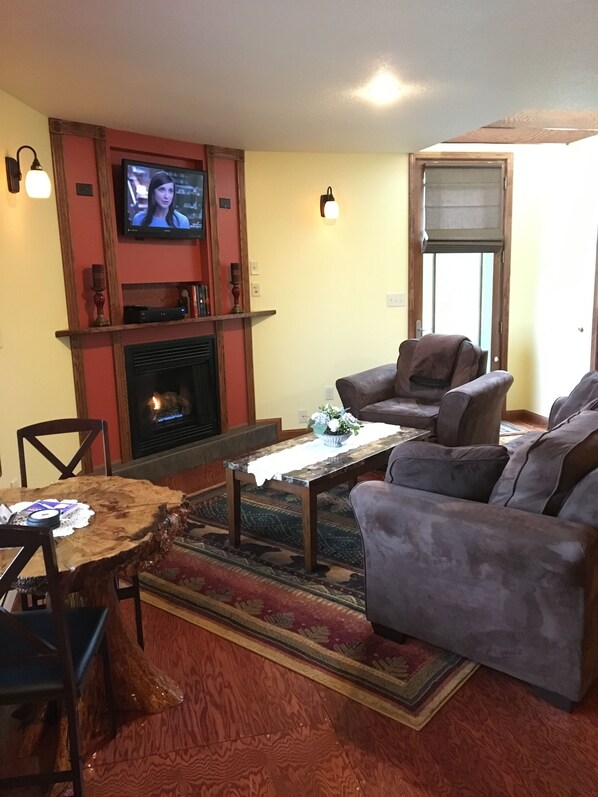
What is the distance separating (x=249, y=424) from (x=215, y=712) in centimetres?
362

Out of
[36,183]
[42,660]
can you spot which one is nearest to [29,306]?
[36,183]

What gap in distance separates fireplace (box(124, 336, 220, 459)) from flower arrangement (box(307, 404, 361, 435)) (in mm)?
1642

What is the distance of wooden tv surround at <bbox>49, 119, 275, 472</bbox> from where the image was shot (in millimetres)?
4293

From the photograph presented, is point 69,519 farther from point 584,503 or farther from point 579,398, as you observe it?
point 579,398

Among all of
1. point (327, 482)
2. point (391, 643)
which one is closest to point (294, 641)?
point (391, 643)

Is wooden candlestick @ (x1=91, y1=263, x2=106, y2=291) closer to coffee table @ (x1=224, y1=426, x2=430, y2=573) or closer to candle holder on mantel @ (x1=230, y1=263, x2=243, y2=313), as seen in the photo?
candle holder on mantel @ (x1=230, y1=263, x2=243, y2=313)

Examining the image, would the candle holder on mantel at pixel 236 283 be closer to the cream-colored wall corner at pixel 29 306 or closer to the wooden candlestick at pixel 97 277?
the wooden candlestick at pixel 97 277

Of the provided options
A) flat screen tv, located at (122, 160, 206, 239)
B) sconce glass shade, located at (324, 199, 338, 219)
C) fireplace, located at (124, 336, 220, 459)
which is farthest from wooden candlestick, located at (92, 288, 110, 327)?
sconce glass shade, located at (324, 199, 338, 219)

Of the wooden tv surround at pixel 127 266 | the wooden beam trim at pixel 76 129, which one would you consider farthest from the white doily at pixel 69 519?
the wooden beam trim at pixel 76 129

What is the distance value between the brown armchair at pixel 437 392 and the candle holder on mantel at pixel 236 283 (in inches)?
45.2

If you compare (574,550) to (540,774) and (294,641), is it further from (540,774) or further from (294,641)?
(294,641)

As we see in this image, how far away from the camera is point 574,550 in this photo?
1983 mm

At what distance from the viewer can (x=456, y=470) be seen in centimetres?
239

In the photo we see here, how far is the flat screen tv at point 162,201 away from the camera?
15.0 feet
